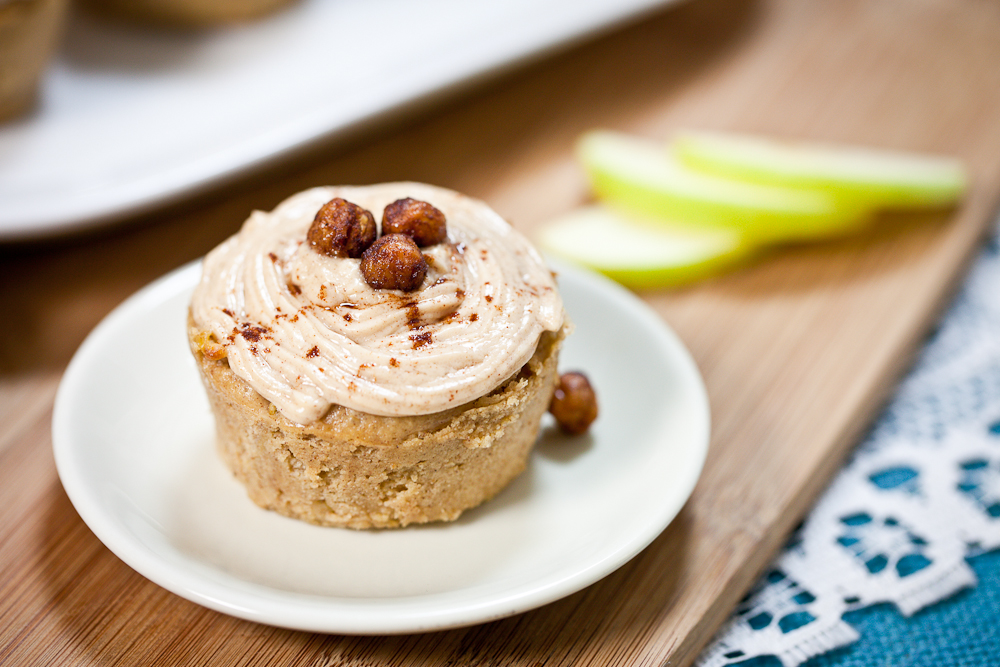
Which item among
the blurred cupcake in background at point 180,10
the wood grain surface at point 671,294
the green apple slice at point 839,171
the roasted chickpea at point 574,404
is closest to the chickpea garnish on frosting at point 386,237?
the roasted chickpea at point 574,404

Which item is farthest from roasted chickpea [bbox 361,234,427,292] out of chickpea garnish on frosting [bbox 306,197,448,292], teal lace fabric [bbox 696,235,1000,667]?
teal lace fabric [bbox 696,235,1000,667]

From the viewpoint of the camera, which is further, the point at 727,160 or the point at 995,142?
the point at 995,142

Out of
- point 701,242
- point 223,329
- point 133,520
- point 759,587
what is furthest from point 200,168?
point 759,587

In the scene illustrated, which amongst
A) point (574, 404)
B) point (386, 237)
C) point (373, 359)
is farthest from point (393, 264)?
point (574, 404)

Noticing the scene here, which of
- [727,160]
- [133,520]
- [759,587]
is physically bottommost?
[759,587]

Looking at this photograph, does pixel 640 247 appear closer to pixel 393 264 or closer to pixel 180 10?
pixel 393 264

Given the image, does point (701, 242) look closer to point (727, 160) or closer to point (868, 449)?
point (727, 160)

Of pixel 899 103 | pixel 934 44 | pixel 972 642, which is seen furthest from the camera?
pixel 934 44

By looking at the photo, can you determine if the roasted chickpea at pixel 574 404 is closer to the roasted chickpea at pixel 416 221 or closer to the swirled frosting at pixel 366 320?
the swirled frosting at pixel 366 320
